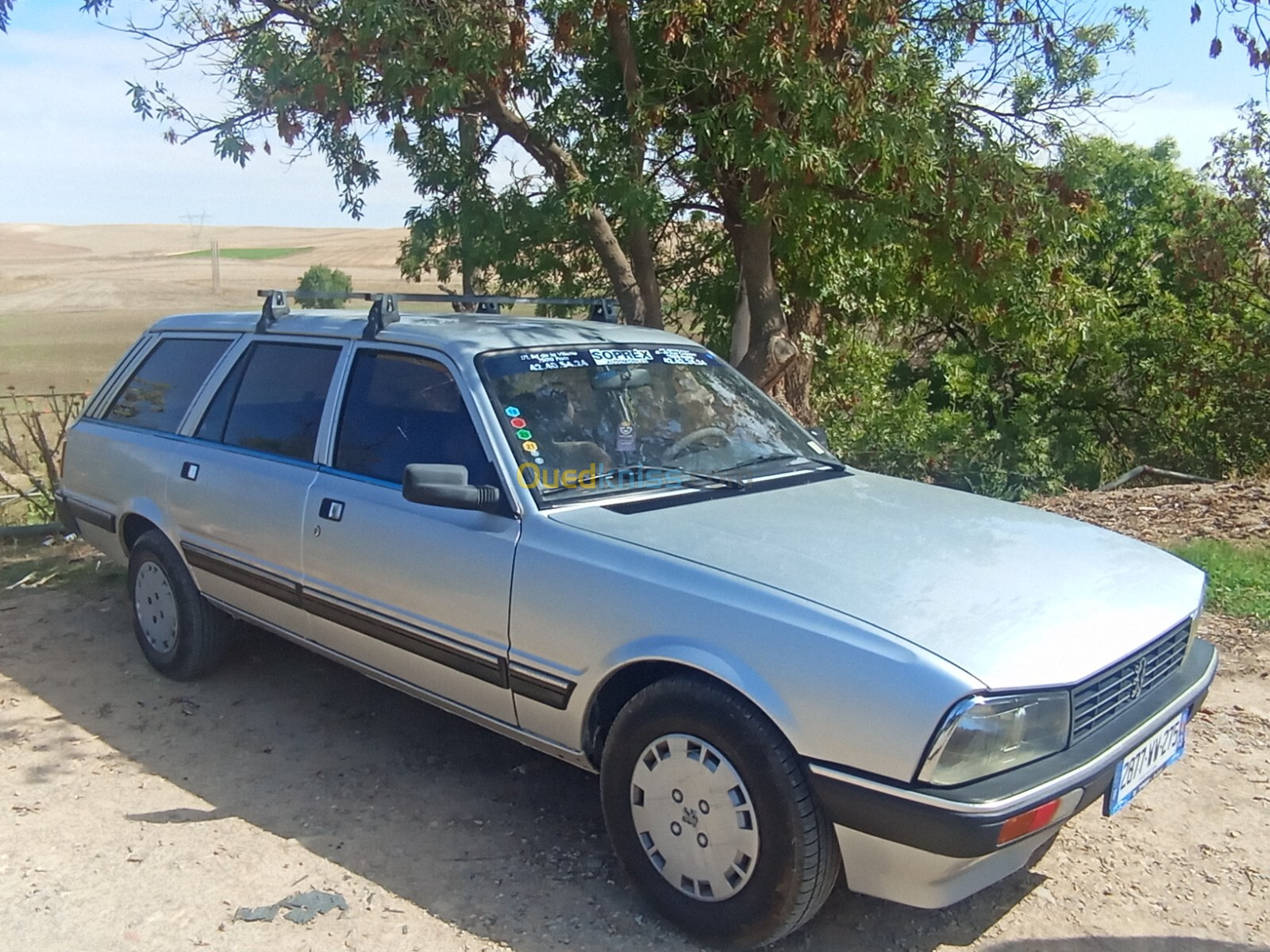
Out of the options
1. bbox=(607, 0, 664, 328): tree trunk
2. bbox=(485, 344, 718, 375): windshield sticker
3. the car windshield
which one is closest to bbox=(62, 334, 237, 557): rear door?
bbox=(485, 344, 718, 375): windshield sticker

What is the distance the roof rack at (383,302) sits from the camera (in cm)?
427

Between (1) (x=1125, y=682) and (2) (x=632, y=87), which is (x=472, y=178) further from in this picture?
(1) (x=1125, y=682)

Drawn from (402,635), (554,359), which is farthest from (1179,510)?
(402,635)

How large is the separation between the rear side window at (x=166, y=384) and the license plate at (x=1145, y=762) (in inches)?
163

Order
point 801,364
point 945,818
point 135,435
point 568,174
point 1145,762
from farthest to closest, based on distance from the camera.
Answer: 1. point 801,364
2. point 568,174
3. point 135,435
4. point 1145,762
5. point 945,818

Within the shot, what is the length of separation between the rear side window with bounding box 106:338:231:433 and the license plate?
13.6ft

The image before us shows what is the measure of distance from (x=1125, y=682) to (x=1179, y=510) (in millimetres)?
5305

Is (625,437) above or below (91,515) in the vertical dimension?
above

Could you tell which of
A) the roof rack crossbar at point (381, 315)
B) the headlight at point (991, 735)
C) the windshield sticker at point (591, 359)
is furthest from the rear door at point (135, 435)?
the headlight at point (991, 735)

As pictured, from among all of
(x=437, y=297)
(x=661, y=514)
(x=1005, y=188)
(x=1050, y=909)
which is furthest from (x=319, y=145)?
(x=1050, y=909)

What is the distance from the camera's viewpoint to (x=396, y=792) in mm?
4082

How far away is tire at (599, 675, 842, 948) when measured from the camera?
281 cm

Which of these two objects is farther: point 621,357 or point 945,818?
point 621,357

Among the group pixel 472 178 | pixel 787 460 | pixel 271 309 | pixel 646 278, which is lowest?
pixel 787 460
